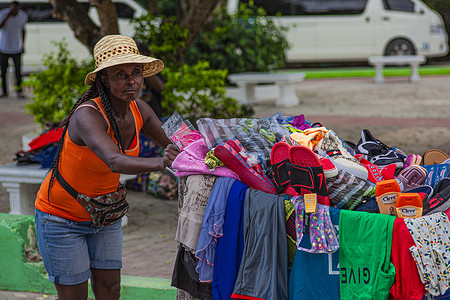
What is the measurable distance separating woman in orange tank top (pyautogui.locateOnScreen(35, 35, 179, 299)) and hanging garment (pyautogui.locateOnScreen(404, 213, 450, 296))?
3.58ft

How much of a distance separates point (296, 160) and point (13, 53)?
11602 millimetres

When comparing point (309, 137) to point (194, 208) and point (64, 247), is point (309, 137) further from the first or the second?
point (64, 247)

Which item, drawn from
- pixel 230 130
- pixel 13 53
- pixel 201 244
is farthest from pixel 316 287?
pixel 13 53

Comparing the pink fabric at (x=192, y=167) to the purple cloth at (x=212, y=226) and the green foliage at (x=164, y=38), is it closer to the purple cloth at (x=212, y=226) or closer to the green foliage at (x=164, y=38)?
the purple cloth at (x=212, y=226)

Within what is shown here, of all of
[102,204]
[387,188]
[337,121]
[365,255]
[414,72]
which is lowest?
[337,121]

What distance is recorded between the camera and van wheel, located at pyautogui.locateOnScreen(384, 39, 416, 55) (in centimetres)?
1769

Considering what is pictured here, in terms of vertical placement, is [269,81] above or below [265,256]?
below

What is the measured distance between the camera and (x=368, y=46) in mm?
17891

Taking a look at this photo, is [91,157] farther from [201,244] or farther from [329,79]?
[329,79]

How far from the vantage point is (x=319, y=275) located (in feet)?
9.57

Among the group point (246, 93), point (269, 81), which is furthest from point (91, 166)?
point (246, 93)

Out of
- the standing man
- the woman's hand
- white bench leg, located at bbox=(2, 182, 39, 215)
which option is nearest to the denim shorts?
the woman's hand

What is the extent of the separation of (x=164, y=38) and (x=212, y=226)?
4564 millimetres

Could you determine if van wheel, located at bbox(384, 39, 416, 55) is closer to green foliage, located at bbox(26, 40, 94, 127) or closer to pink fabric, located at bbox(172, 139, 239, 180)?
green foliage, located at bbox(26, 40, 94, 127)
